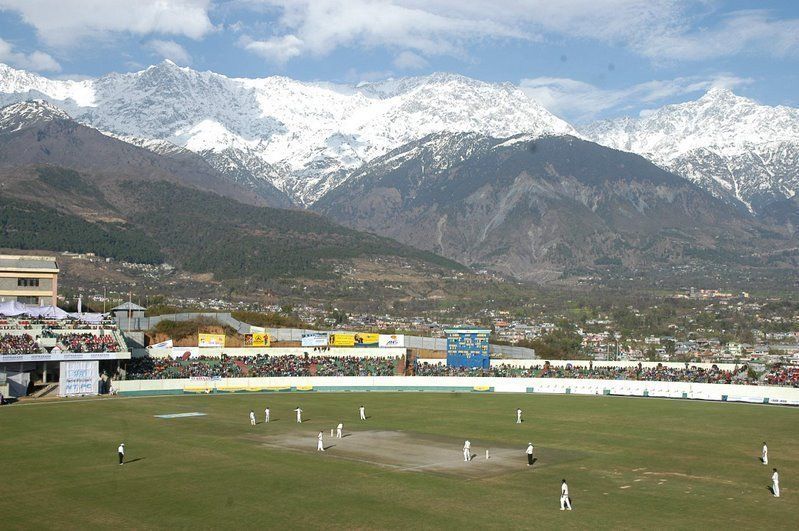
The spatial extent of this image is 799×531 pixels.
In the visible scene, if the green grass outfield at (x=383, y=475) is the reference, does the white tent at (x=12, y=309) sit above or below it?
above

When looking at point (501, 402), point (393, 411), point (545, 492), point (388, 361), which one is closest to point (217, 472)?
point (545, 492)

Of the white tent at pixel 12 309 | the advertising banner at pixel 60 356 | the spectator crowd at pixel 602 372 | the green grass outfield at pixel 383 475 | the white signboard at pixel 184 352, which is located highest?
the white tent at pixel 12 309

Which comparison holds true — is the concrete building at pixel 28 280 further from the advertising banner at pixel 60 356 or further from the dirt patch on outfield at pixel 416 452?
the dirt patch on outfield at pixel 416 452

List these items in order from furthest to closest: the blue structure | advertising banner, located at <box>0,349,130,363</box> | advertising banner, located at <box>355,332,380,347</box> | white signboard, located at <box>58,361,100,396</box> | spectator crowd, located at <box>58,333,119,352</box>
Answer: advertising banner, located at <box>355,332,380,347</box> → the blue structure → spectator crowd, located at <box>58,333,119,352</box> → white signboard, located at <box>58,361,100,396</box> → advertising banner, located at <box>0,349,130,363</box>

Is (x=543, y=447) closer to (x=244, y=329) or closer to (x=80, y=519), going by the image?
(x=80, y=519)

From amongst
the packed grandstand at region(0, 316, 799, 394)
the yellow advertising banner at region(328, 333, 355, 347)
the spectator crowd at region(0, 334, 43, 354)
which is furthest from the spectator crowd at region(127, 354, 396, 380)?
the spectator crowd at region(0, 334, 43, 354)

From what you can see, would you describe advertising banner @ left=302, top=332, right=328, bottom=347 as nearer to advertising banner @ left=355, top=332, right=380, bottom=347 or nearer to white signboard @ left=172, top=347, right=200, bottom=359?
advertising banner @ left=355, top=332, right=380, bottom=347

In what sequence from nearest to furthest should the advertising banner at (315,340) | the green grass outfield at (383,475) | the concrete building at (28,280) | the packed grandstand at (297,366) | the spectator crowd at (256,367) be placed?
the green grass outfield at (383,475), the packed grandstand at (297,366), the spectator crowd at (256,367), the concrete building at (28,280), the advertising banner at (315,340)

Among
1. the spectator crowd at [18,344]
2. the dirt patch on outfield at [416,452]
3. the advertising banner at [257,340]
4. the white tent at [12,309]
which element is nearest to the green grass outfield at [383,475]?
the dirt patch on outfield at [416,452]
